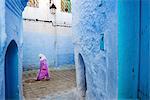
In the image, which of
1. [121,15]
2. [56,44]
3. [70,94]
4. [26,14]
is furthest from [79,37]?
[56,44]

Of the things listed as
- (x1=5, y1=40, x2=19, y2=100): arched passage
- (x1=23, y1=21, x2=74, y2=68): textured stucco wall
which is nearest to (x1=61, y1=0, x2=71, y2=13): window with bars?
(x1=23, y1=21, x2=74, y2=68): textured stucco wall

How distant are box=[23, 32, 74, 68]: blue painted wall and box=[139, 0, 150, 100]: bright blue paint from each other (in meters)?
12.2

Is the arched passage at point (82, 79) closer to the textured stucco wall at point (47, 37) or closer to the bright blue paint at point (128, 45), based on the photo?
the bright blue paint at point (128, 45)

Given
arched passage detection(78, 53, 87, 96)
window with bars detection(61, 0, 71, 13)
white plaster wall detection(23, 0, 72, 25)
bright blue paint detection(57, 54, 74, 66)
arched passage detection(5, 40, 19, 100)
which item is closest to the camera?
arched passage detection(5, 40, 19, 100)

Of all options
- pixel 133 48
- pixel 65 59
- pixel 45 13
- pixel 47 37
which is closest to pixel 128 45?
pixel 133 48

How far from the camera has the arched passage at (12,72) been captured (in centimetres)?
503

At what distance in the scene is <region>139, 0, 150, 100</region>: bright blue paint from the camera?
194cm

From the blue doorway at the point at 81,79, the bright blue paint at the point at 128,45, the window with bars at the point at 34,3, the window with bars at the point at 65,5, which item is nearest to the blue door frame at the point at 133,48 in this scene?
the bright blue paint at the point at 128,45

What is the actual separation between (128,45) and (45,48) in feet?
43.0

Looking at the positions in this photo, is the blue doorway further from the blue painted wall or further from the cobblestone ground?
the blue painted wall

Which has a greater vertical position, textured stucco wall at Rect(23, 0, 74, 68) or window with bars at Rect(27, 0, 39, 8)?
window with bars at Rect(27, 0, 39, 8)

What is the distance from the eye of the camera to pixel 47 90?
8.94 meters

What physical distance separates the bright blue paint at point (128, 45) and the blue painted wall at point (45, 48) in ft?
39.5

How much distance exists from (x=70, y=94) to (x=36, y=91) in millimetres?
1461
